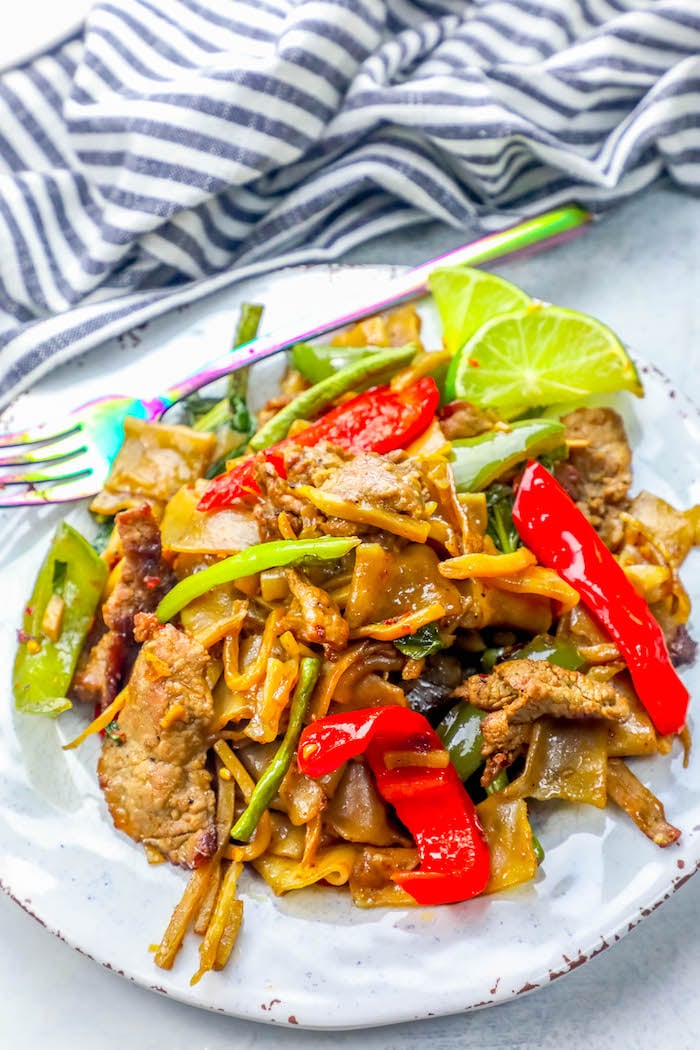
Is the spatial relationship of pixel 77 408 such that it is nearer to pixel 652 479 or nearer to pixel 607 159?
pixel 652 479

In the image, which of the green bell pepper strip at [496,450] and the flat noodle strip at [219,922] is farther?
the green bell pepper strip at [496,450]

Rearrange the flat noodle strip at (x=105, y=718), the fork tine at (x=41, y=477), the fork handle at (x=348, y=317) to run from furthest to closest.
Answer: the fork handle at (x=348, y=317)
the fork tine at (x=41, y=477)
the flat noodle strip at (x=105, y=718)

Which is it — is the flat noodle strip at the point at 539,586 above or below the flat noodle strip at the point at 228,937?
above

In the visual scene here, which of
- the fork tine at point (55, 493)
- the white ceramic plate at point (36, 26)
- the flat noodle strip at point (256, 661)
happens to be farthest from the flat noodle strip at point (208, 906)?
the white ceramic plate at point (36, 26)

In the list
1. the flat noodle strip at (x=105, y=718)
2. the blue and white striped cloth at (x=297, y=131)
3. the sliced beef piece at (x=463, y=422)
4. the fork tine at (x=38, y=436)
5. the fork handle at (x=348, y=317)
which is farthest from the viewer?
the blue and white striped cloth at (x=297, y=131)

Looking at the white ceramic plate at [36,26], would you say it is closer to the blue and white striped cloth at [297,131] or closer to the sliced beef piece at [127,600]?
the blue and white striped cloth at [297,131]

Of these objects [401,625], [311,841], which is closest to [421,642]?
[401,625]

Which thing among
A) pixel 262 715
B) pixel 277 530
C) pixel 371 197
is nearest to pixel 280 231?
pixel 371 197
